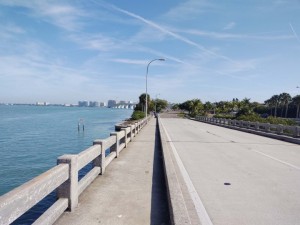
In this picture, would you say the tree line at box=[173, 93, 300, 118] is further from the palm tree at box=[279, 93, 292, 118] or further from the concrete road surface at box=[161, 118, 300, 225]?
the concrete road surface at box=[161, 118, 300, 225]

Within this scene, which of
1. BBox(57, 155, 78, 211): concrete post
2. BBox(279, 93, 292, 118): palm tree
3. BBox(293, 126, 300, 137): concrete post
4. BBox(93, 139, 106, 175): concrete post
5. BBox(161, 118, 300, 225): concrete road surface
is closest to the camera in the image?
BBox(57, 155, 78, 211): concrete post

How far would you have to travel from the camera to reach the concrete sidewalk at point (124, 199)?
17.6 feet

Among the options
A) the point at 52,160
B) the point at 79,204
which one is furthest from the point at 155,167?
the point at 52,160

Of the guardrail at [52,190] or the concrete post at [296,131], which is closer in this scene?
the guardrail at [52,190]

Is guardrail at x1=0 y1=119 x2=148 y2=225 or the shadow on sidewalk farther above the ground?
guardrail at x1=0 y1=119 x2=148 y2=225

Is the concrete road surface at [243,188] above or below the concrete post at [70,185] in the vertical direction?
below

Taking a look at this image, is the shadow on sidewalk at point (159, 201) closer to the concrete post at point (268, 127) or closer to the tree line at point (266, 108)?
the concrete post at point (268, 127)

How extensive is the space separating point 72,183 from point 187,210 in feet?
6.55

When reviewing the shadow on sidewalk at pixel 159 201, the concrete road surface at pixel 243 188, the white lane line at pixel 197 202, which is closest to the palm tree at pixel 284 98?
the concrete road surface at pixel 243 188

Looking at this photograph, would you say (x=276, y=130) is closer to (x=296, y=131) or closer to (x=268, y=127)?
(x=268, y=127)

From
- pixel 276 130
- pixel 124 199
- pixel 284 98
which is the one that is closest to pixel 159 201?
pixel 124 199

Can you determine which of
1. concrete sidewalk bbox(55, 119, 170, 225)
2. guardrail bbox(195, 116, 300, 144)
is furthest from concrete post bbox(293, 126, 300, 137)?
concrete sidewalk bbox(55, 119, 170, 225)

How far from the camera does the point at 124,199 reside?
6535 millimetres

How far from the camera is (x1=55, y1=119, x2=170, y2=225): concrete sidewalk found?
5350mm
